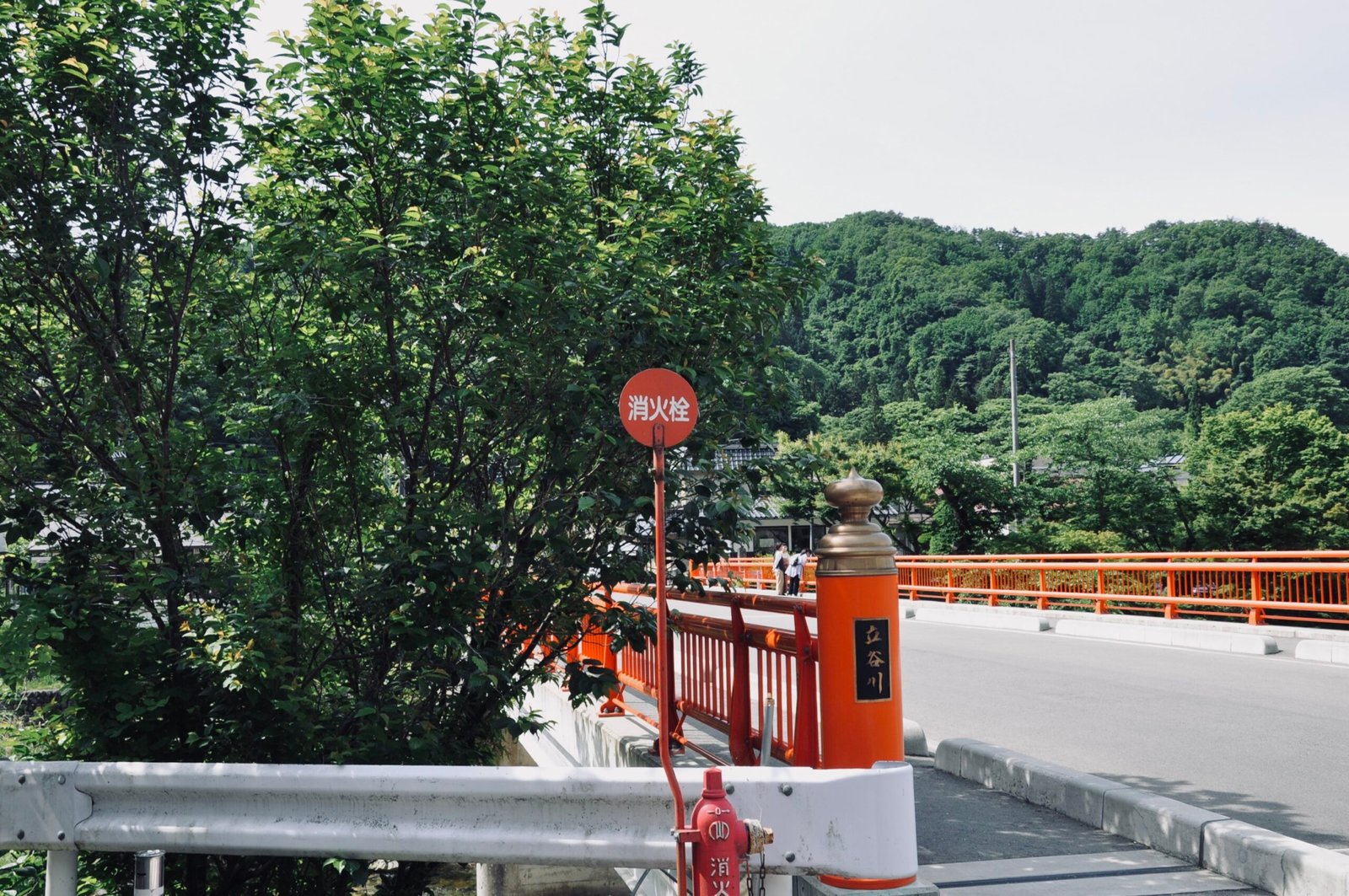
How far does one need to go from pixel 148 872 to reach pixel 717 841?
6.88 feet

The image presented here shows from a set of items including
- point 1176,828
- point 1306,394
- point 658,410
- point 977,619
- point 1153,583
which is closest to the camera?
point 658,410

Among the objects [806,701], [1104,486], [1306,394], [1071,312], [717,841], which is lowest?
[717,841]

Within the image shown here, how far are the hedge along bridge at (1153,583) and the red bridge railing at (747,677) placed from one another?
11.3 ft

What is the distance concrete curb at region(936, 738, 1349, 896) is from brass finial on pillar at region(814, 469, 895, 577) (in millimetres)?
1790

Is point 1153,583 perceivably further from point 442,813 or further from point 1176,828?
point 442,813

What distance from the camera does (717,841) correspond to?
11.3 ft

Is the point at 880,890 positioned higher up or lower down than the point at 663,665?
lower down

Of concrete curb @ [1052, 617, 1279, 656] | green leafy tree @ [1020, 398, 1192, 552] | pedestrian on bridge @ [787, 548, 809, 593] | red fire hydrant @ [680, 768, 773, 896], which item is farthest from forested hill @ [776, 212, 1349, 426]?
red fire hydrant @ [680, 768, 773, 896]

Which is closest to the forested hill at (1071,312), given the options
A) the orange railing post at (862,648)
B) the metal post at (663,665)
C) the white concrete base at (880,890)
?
the orange railing post at (862,648)

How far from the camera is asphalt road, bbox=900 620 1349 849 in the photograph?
6562mm

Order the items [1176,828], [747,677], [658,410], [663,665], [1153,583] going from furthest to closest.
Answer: [1153,583] < [747,677] < [1176,828] < [658,410] < [663,665]

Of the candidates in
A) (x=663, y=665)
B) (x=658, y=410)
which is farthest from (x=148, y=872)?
(x=658, y=410)

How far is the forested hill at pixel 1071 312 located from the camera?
8125 cm

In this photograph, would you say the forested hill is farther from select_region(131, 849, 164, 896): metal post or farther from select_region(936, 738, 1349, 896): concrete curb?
select_region(131, 849, 164, 896): metal post
